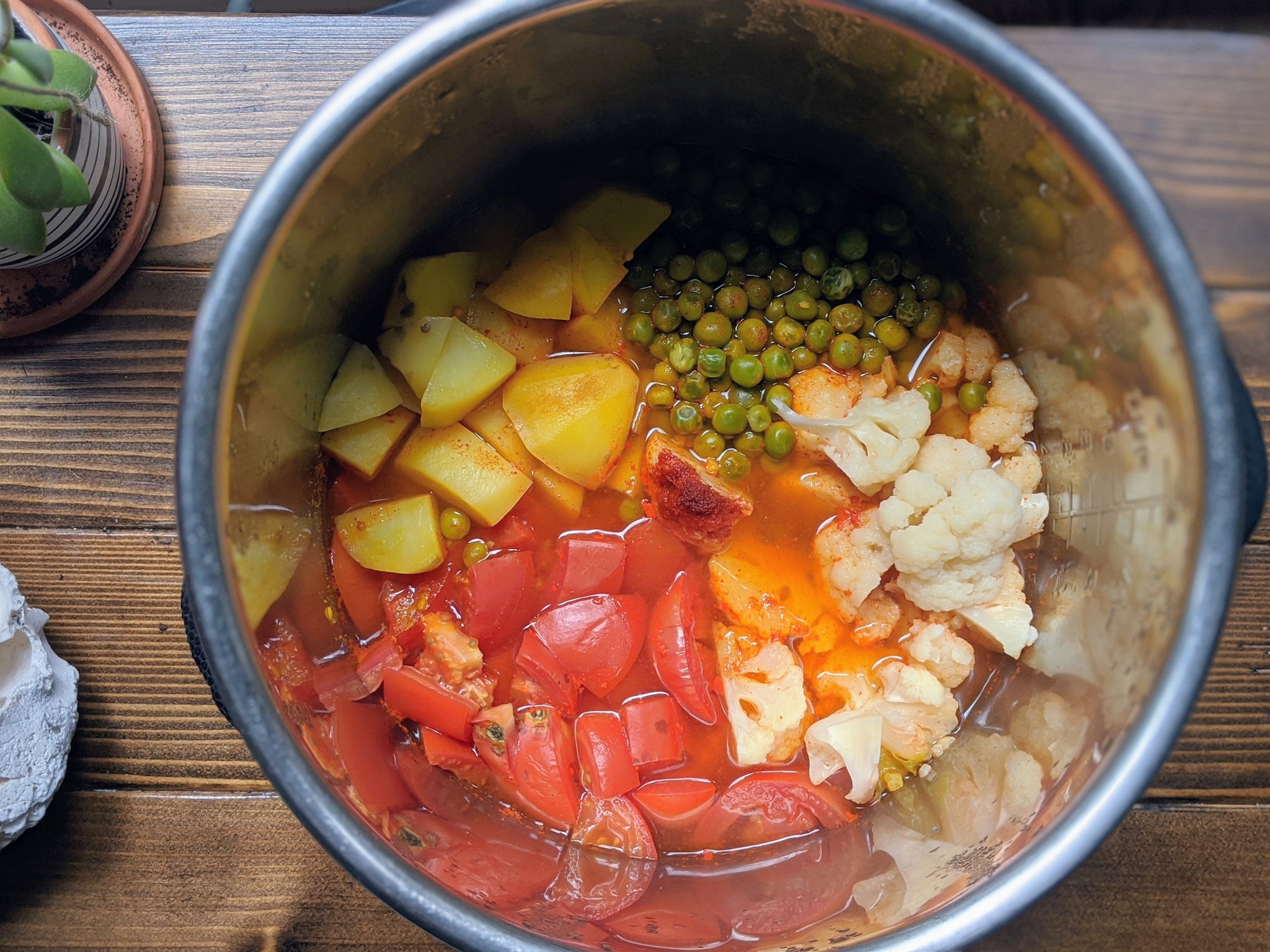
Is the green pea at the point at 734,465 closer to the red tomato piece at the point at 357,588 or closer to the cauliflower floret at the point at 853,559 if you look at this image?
the cauliflower floret at the point at 853,559

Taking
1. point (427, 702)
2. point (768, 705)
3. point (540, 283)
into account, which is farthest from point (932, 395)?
point (427, 702)

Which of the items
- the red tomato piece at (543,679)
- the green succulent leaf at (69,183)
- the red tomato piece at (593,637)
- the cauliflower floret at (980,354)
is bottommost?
the red tomato piece at (543,679)

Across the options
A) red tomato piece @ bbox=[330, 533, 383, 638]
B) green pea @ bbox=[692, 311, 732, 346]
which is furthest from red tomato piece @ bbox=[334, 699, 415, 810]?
green pea @ bbox=[692, 311, 732, 346]

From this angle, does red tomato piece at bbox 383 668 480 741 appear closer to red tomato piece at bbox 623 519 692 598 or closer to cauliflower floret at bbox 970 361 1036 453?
red tomato piece at bbox 623 519 692 598

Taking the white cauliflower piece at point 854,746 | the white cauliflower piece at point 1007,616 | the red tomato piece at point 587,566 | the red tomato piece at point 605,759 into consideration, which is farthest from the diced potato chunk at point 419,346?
the white cauliflower piece at point 1007,616

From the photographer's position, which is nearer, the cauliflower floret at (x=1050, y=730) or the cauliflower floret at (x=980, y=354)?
the cauliflower floret at (x=1050, y=730)

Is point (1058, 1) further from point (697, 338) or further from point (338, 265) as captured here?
point (338, 265)

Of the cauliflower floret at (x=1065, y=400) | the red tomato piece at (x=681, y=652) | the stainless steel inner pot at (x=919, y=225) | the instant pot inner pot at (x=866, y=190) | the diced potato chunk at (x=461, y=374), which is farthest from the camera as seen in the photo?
the red tomato piece at (x=681, y=652)
